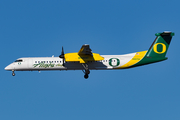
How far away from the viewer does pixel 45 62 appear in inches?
1148

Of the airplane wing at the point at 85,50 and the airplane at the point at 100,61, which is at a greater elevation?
the airplane wing at the point at 85,50

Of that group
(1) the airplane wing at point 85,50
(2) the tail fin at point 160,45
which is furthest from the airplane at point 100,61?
(1) the airplane wing at point 85,50

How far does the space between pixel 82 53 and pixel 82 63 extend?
141 centimetres

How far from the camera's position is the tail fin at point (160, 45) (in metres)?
29.9

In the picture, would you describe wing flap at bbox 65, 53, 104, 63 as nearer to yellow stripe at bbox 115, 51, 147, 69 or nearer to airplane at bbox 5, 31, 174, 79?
airplane at bbox 5, 31, 174, 79

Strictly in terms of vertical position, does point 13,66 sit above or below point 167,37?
below

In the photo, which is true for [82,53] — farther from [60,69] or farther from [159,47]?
[159,47]

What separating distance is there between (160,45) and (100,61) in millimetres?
6833

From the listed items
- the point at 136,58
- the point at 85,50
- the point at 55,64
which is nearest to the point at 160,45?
the point at 136,58

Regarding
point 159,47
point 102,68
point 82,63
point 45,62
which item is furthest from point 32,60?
point 159,47

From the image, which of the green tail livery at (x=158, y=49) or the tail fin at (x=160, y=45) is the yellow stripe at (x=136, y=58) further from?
the tail fin at (x=160, y=45)

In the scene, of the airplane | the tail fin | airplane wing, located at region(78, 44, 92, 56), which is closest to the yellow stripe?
the airplane

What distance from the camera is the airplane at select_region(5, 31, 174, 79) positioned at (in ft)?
95.3

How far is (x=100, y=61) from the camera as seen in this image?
2934 centimetres
